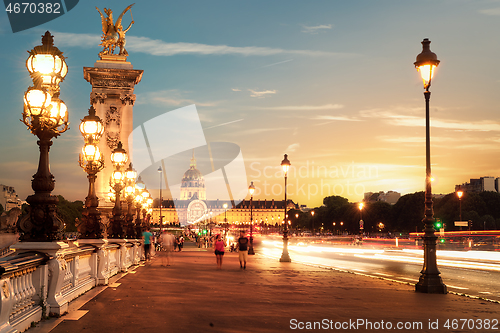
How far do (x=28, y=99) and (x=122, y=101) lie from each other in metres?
37.7

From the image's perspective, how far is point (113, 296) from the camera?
50.4 ft

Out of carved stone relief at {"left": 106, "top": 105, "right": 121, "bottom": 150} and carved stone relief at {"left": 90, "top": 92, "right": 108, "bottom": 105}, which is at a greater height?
carved stone relief at {"left": 90, "top": 92, "right": 108, "bottom": 105}

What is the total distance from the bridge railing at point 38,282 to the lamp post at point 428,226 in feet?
34.5

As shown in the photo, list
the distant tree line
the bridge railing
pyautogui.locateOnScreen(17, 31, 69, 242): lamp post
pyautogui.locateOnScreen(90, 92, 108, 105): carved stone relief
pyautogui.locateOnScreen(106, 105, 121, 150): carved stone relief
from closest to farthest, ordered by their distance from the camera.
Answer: the bridge railing, pyautogui.locateOnScreen(17, 31, 69, 242): lamp post, pyautogui.locateOnScreen(106, 105, 121, 150): carved stone relief, pyautogui.locateOnScreen(90, 92, 108, 105): carved stone relief, the distant tree line

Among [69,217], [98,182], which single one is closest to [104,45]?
[98,182]

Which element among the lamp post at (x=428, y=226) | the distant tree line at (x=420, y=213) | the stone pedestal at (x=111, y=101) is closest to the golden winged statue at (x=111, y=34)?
the stone pedestal at (x=111, y=101)

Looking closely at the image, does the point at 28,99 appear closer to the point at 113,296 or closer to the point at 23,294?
the point at 23,294

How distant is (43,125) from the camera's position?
11812 millimetres

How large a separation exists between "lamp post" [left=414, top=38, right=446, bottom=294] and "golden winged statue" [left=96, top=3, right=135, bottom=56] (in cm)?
3638

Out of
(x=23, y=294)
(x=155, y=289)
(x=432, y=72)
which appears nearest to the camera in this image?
(x=23, y=294)

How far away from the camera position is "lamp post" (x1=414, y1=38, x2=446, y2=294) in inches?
682

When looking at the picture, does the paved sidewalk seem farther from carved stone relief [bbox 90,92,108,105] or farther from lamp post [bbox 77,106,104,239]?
carved stone relief [bbox 90,92,108,105]

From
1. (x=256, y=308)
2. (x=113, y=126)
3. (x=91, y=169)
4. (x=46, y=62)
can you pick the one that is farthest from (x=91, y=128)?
(x=113, y=126)

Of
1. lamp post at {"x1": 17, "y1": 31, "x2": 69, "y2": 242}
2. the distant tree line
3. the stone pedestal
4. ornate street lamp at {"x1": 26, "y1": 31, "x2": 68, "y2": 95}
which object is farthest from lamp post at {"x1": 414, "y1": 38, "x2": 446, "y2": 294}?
the distant tree line
